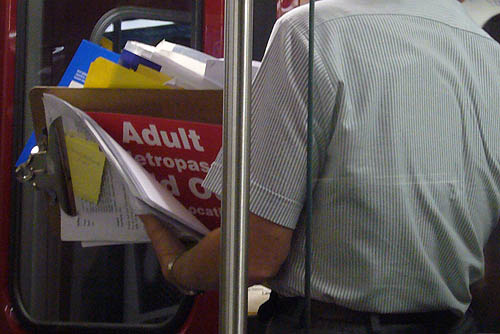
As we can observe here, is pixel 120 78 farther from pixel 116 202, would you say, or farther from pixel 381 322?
pixel 381 322

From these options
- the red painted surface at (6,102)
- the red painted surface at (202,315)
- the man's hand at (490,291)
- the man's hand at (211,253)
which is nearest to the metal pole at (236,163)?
the man's hand at (211,253)

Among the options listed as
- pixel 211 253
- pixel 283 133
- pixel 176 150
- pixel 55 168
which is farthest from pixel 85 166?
pixel 283 133

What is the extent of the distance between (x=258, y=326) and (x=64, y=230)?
1.80ft

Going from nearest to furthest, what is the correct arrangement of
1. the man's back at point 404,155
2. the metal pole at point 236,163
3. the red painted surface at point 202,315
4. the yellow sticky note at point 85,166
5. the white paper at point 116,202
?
the metal pole at point 236,163
the man's back at point 404,155
the white paper at point 116,202
the yellow sticky note at point 85,166
the red painted surface at point 202,315

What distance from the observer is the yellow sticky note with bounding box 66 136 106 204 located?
1224mm

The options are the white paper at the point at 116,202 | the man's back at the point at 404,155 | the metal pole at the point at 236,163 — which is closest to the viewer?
the metal pole at the point at 236,163

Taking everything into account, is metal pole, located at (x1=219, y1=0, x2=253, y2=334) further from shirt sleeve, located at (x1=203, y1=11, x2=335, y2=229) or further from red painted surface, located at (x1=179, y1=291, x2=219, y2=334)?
red painted surface, located at (x1=179, y1=291, x2=219, y2=334)

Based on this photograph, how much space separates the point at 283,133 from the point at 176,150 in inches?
12.9

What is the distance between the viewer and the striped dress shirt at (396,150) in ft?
2.79

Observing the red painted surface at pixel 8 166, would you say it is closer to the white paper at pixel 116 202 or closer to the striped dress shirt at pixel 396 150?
the white paper at pixel 116 202

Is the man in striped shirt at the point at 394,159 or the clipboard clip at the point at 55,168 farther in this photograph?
the clipboard clip at the point at 55,168

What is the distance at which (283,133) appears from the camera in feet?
2.91

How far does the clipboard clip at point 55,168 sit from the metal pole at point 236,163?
0.60 meters

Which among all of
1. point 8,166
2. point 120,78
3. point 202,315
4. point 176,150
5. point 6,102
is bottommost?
point 202,315
